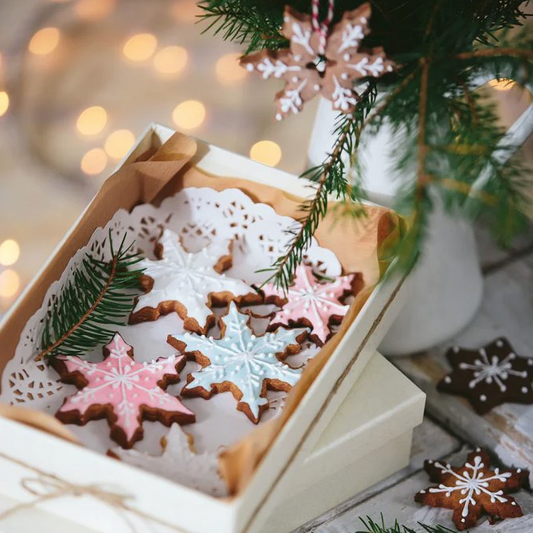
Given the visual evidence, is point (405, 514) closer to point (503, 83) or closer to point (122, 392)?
point (122, 392)

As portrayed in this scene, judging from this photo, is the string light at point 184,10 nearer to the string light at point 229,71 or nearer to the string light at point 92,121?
the string light at point 229,71

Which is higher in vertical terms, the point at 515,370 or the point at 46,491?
the point at 515,370

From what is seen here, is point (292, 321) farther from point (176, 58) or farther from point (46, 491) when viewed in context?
point (176, 58)

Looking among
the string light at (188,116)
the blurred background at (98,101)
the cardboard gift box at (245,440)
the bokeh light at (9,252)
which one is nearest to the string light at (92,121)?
the blurred background at (98,101)

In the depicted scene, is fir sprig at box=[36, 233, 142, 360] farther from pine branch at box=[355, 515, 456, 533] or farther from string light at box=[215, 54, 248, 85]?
string light at box=[215, 54, 248, 85]

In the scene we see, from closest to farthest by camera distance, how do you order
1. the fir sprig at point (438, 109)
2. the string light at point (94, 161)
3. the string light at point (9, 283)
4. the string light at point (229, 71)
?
the fir sprig at point (438, 109), the string light at point (9, 283), the string light at point (94, 161), the string light at point (229, 71)

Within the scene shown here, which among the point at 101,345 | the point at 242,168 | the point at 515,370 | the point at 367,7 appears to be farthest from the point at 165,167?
the point at 515,370
